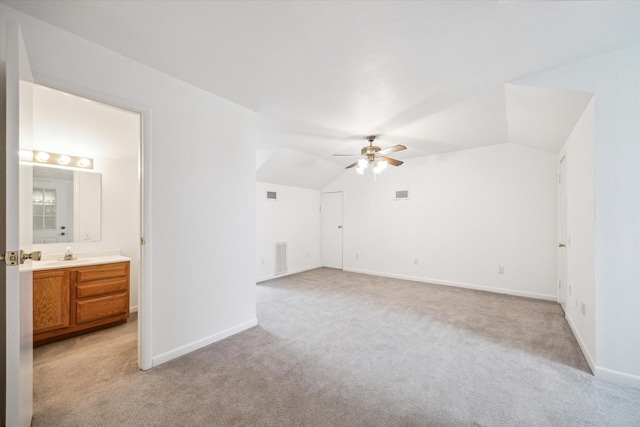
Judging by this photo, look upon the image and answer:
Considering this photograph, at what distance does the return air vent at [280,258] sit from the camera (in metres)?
5.55

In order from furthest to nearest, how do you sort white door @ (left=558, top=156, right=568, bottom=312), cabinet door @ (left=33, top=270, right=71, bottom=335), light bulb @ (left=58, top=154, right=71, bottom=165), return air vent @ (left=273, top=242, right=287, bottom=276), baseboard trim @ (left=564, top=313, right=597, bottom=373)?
return air vent @ (left=273, top=242, right=287, bottom=276) → white door @ (left=558, top=156, right=568, bottom=312) → light bulb @ (left=58, top=154, right=71, bottom=165) → cabinet door @ (left=33, top=270, right=71, bottom=335) → baseboard trim @ (left=564, top=313, right=597, bottom=373)

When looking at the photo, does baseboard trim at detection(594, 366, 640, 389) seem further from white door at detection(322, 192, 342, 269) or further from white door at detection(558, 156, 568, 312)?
white door at detection(322, 192, 342, 269)

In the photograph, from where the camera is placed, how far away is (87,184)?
328 cm

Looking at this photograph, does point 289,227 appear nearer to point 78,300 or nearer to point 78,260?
point 78,260

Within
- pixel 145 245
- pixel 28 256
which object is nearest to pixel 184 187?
pixel 145 245

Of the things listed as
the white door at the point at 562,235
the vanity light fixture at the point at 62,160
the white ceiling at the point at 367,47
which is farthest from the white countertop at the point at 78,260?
the white door at the point at 562,235

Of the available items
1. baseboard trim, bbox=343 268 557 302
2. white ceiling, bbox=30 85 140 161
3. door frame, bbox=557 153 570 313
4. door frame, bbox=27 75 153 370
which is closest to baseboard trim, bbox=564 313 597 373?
door frame, bbox=557 153 570 313

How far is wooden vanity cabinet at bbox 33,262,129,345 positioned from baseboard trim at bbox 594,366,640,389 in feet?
15.2

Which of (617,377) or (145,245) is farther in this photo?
(145,245)

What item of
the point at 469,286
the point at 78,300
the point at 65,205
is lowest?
the point at 469,286

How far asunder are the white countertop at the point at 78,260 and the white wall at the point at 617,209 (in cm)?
470

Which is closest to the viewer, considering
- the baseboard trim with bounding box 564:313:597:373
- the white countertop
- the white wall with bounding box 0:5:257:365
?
the white wall with bounding box 0:5:257:365

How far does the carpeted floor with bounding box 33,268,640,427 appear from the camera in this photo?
1639mm

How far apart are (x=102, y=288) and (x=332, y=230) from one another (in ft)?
15.3
